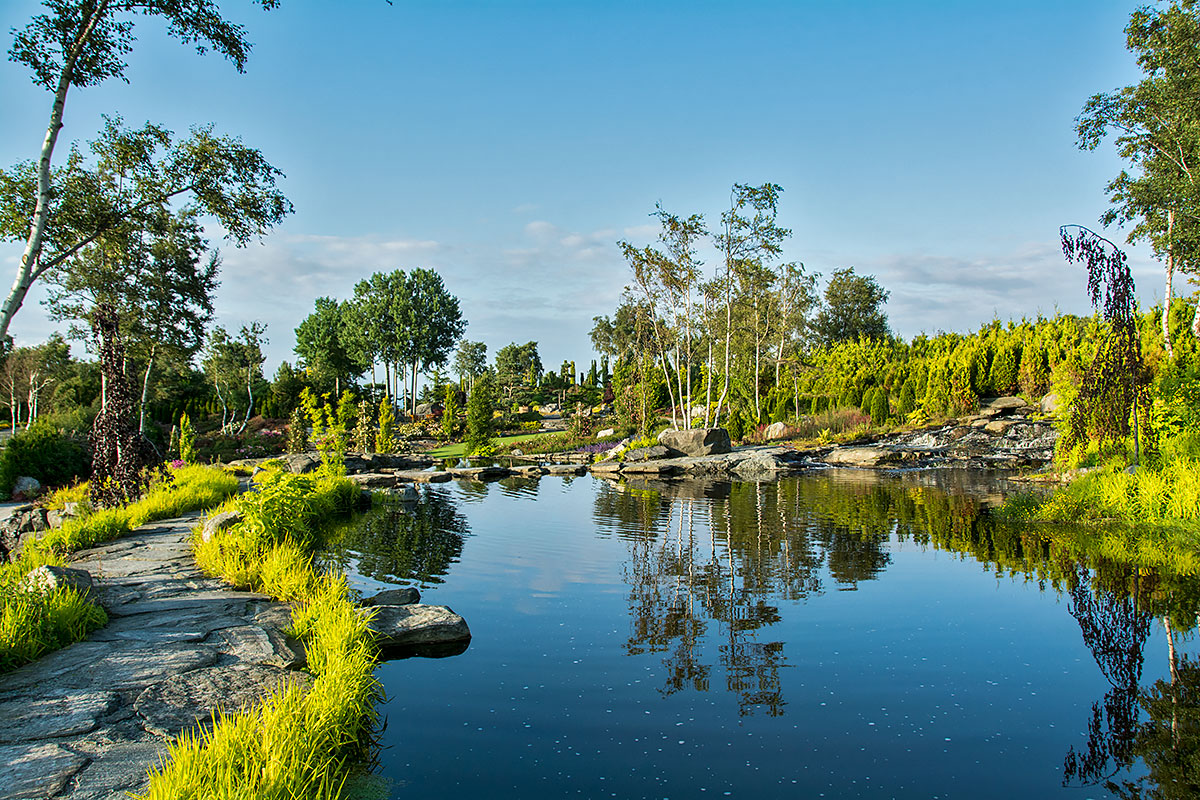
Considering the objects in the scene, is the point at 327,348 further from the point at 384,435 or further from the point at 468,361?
the point at 384,435

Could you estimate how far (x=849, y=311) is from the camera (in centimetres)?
4481

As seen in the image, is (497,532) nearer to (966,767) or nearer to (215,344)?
(966,767)

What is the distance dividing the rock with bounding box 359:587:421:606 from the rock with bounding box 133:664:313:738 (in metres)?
1.56

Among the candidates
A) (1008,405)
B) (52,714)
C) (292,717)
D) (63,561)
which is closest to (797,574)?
(292,717)

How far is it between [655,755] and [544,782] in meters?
0.62

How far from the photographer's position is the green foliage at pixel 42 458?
45.9 feet

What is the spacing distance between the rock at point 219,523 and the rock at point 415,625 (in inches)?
123

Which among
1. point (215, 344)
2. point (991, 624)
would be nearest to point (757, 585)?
point (991, 624)

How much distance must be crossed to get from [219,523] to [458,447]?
760 inches

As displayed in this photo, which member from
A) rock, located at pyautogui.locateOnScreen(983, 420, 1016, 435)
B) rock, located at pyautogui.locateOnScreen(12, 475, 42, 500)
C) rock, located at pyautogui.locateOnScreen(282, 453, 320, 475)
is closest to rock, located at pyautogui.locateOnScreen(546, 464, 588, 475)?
rock, located at pyautogui.locateOnScreen(282, 453, 320, 475)

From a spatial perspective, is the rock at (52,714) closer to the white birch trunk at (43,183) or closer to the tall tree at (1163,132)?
the white birch trunk at (43,183)

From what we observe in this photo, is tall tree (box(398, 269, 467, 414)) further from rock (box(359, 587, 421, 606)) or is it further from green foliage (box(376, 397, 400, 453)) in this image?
rock (box(359, 587, 421, 606))

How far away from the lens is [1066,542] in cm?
838

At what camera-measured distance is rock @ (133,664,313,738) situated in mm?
3488
